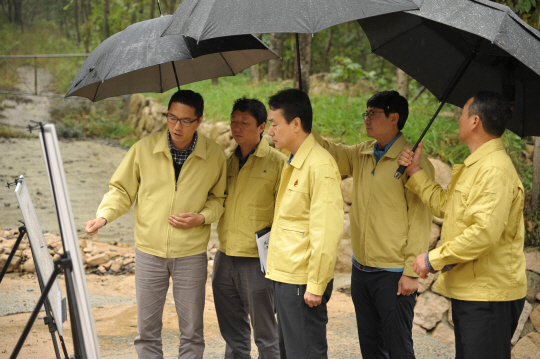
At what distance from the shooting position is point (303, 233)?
2.63 m

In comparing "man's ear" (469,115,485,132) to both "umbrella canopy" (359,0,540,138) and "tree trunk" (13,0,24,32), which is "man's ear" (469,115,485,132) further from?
"tree trunk" (13,0,24,32)

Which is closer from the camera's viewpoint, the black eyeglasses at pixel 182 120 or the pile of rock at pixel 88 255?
A: the black eyeglasses at pixel 182 120

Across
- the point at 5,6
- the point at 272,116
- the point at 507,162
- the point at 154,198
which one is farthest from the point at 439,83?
the point at 5,6

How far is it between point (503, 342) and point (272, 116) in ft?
5.31

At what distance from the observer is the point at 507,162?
2.46 metres

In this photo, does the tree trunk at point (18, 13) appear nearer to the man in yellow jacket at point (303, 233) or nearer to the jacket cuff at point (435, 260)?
the man in yellow jacket at point (303, 233)

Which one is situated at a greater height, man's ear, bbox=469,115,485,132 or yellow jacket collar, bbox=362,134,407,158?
man's ear, bbox=469,115,485,132

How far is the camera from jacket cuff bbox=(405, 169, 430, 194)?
2.86 m

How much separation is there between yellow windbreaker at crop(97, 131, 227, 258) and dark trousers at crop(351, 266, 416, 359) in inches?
40.6

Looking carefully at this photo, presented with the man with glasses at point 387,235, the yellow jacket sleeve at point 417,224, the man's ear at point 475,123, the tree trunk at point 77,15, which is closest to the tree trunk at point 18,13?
the tree trunk at point 77,15

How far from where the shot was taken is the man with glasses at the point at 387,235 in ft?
9.77

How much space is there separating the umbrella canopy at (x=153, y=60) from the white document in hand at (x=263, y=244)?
1.14 meters

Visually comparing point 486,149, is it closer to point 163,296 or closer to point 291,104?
point 291,104

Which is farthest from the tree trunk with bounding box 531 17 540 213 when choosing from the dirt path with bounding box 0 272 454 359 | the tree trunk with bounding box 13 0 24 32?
the tree trunk with bounding box 13 0 24 32
